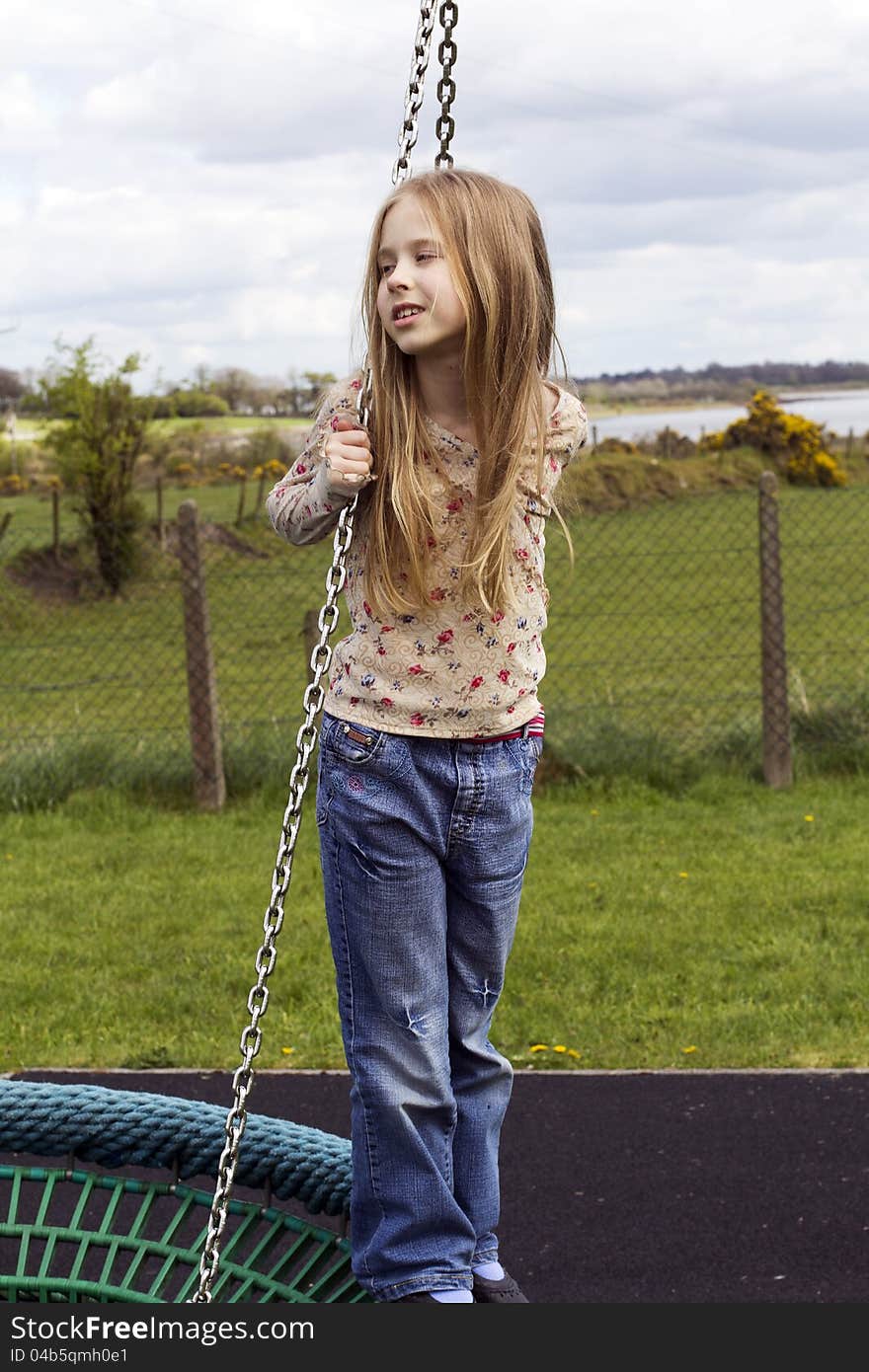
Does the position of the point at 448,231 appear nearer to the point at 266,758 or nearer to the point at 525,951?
the point at 525,951

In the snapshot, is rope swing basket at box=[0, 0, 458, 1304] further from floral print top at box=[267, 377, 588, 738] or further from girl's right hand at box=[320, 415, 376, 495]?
girl's right hand at box=[320, 415, 376, 495]

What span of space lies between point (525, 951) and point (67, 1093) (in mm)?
2567

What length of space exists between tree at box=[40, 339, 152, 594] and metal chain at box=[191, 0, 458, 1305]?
1188 cm

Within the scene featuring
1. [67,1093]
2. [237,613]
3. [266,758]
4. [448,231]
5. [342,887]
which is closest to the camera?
[448,231]

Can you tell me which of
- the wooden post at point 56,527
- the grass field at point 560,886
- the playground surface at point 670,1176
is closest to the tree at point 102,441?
the wooden post at point 56,527

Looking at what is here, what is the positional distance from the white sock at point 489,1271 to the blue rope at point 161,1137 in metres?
0.35

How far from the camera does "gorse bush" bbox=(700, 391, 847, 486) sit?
71.5ft

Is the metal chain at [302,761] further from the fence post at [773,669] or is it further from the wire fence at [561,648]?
the fence post at [773,669]

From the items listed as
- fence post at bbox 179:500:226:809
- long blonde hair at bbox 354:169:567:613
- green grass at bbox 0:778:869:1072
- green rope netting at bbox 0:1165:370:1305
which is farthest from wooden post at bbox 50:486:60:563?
long blonde hair at bbox 354:169:567:613

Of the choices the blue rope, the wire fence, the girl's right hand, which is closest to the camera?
the girl's right hand

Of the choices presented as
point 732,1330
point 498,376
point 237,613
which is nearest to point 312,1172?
point 732,1330

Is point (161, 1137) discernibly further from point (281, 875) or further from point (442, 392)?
point (442, 392)

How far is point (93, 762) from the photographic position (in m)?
7.48

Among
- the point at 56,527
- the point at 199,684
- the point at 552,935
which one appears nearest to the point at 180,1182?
the point at 552,935
